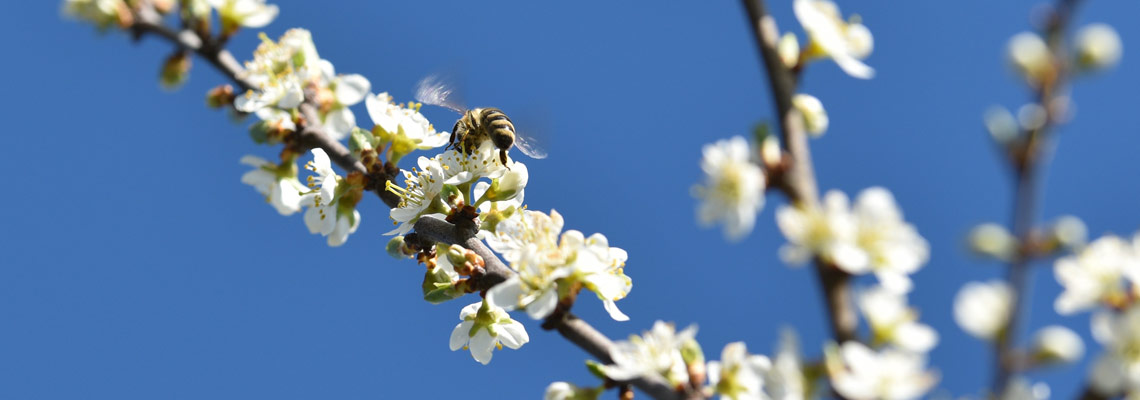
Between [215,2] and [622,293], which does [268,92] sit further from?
[622,293]

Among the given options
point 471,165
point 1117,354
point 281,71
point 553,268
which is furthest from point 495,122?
point 1117,354

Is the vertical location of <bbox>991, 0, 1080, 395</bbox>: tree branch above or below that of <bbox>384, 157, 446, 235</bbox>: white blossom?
below

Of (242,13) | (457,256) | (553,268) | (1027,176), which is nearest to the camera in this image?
(1027,176)

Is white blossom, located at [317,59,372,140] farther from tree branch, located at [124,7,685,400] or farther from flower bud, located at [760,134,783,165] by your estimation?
flower bud, located at [760,134,783,165]

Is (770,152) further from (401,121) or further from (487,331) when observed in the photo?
(401,121)

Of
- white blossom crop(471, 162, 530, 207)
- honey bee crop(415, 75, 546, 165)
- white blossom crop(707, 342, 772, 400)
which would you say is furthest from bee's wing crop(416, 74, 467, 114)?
white blossom crop(707, 342, 772, 400)

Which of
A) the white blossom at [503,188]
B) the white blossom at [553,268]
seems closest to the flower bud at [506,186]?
the white blossom at [503,188]
